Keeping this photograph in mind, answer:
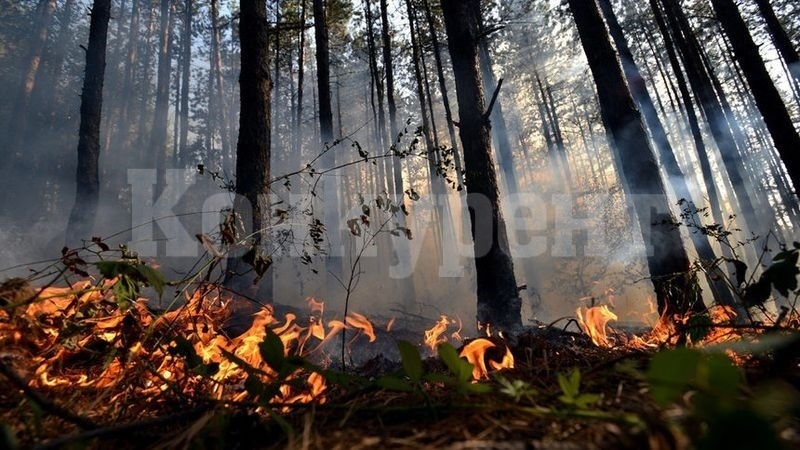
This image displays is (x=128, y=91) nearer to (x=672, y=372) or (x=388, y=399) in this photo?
(x=388, y=399)

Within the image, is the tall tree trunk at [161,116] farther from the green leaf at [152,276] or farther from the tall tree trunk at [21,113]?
the green leaf at [152,276]

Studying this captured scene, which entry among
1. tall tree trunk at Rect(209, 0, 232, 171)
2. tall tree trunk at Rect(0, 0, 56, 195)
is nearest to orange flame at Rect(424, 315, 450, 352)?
tall tree trunk at Rect(209, 0, 232, 171)

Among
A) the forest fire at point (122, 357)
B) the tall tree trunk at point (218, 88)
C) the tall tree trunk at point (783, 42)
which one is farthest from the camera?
the tall tree trunk at point (218, 88)

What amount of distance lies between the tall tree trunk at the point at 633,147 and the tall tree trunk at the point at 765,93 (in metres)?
1.97

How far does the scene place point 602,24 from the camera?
4.43 meters

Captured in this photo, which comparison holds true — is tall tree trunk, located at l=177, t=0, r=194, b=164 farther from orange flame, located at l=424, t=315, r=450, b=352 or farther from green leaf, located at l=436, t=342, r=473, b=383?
green leaf, located at l=436, t=342, r=473, b=383

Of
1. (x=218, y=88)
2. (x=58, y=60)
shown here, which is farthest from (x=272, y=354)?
(x=58, y=60)

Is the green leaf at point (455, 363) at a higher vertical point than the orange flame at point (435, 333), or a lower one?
higher

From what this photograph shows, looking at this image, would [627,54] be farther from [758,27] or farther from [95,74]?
[758,27]

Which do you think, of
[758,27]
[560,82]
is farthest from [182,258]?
[758,27]

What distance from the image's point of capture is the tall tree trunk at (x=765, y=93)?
453 cm

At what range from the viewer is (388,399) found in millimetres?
1035

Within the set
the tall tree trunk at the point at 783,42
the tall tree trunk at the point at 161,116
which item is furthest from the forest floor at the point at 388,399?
the tall tree trunk at the point at 161,116

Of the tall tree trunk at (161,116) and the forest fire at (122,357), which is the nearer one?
the forest fire at (122,357)
